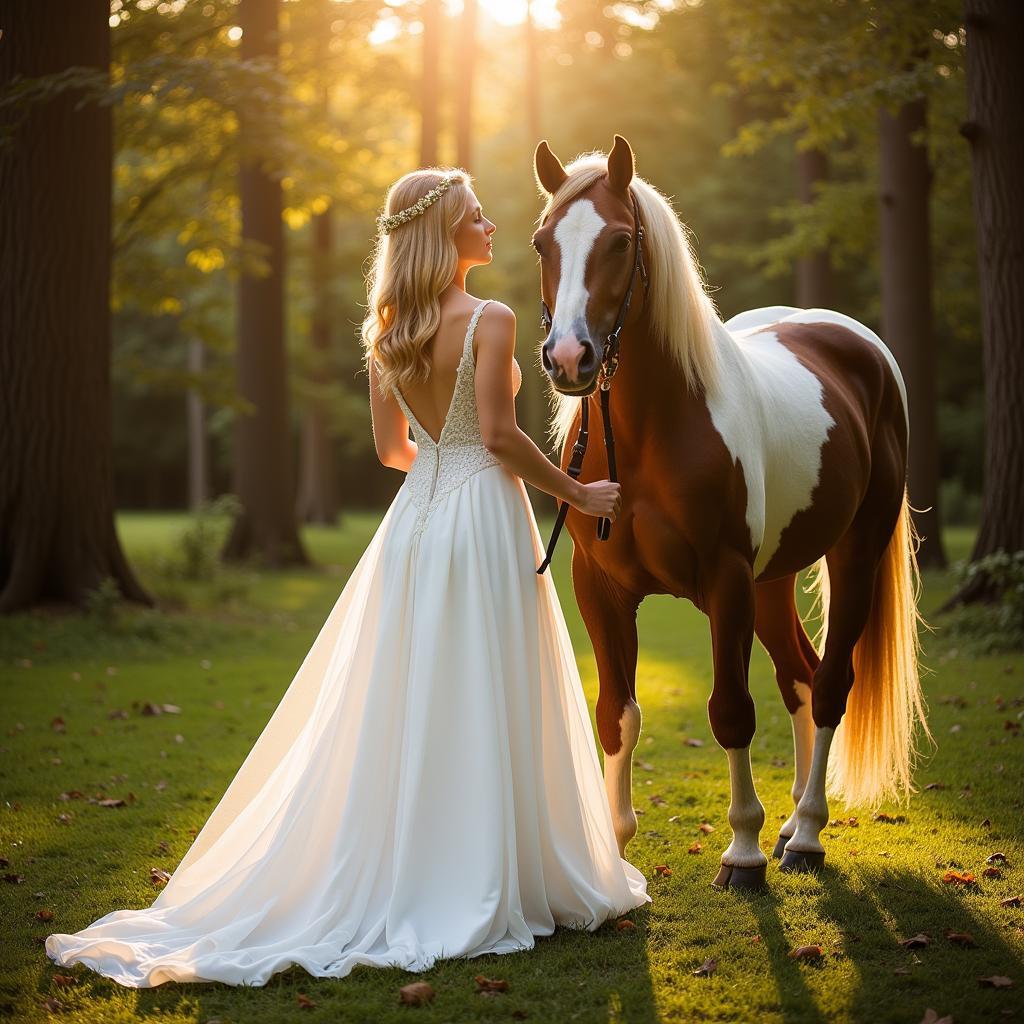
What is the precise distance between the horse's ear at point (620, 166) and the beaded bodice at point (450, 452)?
632 millimetres

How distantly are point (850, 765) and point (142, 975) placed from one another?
332cm

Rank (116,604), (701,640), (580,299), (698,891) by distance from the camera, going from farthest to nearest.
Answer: (701,640), (116,604), (698,891), (580,299)

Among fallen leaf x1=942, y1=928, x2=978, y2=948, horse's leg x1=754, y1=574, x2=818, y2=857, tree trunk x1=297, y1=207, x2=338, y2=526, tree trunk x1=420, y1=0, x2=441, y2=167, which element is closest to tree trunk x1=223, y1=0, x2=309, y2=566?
tree trunk x1=420, y1=0, x2=441, y2=167

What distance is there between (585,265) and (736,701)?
1748 millimetres

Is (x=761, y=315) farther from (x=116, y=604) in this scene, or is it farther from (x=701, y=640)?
(x=116, y=604)

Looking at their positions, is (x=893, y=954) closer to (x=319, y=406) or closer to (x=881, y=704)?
(x=881, y=704)

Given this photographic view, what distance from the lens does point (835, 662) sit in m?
5.11

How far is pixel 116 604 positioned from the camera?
33.1 ft

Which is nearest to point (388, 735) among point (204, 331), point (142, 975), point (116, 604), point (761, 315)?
point (142, 975)

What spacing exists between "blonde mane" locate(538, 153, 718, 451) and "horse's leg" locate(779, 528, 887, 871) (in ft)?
4.95

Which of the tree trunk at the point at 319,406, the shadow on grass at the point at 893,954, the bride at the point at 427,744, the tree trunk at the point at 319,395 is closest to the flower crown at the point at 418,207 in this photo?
the bride at the point at 427,744

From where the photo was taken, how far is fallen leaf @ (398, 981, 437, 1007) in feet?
10.9

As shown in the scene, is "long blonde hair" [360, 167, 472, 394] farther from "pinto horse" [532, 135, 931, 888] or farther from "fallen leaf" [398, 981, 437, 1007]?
"fallen leaf" [398, 981, 437, 1007]

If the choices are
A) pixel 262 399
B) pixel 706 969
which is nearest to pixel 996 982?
pixel 706 969
